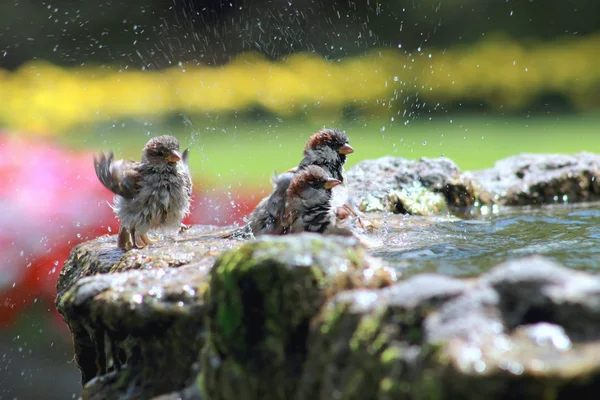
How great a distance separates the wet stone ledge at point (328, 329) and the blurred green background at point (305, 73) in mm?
6158

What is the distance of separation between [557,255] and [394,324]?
1.55 metres

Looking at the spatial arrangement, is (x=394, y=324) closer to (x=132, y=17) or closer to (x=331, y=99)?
(x=331, y=99)

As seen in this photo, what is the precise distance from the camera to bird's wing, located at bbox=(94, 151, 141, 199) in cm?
425

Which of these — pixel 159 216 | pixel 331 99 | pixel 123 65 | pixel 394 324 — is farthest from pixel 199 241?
pixel 123 65

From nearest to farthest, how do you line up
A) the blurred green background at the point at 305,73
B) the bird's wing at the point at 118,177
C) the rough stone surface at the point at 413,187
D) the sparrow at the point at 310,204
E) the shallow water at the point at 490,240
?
the shallow water at the point at 490,240
the sparrow at the point at 310,204
the bird's wing at the point at 118,177
the rough stone surface at the point at 413,187
the blurred green background at the point at 305,73

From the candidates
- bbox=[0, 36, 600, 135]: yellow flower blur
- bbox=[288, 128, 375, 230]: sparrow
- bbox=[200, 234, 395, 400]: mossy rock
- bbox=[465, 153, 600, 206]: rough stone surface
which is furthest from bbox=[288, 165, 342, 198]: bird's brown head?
bbox=[0, 36, 600, 135]: yellow flower blur

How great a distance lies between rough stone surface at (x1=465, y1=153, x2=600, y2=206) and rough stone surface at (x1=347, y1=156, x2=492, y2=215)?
16cm

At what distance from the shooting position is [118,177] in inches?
169

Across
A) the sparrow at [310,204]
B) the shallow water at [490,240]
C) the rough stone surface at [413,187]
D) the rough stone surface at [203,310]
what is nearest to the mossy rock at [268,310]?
the rough stone surface at [203,310]

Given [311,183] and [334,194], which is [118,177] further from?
[334,194]

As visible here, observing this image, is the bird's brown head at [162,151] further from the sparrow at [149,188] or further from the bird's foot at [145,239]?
the bird's foot at [145,239]

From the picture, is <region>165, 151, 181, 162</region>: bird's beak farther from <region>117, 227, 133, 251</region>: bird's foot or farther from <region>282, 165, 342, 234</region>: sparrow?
<region>282, 165, 342, 234</region>: sparrow

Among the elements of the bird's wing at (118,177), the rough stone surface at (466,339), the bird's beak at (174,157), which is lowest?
the rough stone surface at (466,339)

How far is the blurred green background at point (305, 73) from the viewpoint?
9.73m
